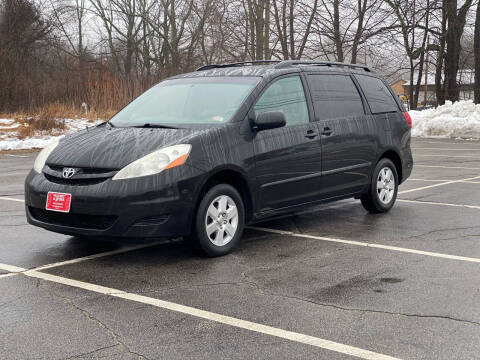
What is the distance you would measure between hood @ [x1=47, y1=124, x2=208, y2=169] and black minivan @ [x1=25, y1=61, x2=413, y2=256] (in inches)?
0.4

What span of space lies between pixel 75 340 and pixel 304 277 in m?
2.05

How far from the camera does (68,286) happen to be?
4.95 metres

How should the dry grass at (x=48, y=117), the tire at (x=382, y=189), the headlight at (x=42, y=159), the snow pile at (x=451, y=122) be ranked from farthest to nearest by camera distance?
1. the snow pile at (x=451, y=122)
2. the dry grass at (x=48, y=117)
3. the tire at (x=382, y=189)
4. the headlight at (x=42, y=159)

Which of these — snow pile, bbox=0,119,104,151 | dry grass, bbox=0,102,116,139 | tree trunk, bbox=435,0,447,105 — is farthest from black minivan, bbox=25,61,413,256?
tree trunk, bbox=435,0,447,105

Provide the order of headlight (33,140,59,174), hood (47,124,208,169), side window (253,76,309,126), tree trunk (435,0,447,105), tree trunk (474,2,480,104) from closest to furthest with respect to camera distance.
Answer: hood (47,124,208,169)
headlight (33,140,59,174)
side window (253,76,309,126)
tree trunk (474,2,480,104)
tree trunk (435,0,447,105)

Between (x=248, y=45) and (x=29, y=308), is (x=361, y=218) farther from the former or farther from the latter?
(x=248, y=45)

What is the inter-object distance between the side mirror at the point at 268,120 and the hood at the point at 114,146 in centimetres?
57

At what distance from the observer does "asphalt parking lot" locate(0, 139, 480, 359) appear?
12.2 ft

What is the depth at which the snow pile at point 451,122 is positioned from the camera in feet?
76.2

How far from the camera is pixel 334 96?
7402mm

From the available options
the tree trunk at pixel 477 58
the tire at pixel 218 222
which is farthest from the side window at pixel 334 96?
the tree trunk at pixel 477 58

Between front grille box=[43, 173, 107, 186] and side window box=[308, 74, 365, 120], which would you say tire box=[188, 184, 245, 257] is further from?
side window box=[308, 74, 365, 120]

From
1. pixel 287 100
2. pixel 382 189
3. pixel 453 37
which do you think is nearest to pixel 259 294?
pixel 287 100

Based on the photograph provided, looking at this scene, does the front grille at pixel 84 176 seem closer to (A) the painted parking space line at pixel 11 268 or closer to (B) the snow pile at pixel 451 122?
(A) the painted parking space line at pixel 11 268
